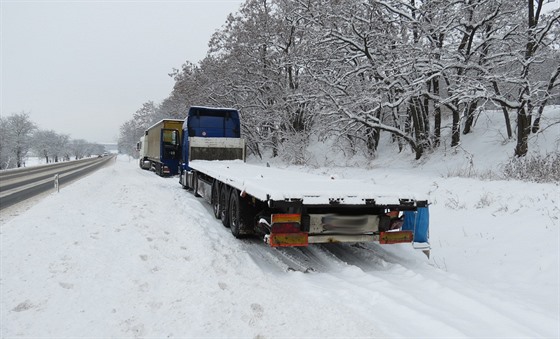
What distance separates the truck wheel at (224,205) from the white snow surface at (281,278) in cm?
23

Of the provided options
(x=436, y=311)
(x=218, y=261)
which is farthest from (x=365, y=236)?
(x=218, y=261)

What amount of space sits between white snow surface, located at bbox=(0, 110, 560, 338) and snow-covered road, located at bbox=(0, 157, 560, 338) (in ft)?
0.06

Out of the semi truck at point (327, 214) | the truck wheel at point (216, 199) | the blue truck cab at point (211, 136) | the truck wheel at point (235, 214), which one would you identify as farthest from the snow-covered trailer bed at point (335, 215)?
the blue truck cab at point (211, 136)

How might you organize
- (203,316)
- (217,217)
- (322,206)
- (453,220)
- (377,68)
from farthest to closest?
(377,68) → (217,217) → (453,220) → (322,206) → (203,316)

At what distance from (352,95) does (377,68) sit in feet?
5.06

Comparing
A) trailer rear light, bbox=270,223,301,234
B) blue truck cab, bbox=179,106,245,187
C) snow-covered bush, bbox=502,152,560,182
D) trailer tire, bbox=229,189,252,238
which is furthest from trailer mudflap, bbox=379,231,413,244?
blue truck cab, bbox=179,106,245,187

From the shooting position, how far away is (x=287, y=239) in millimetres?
5070

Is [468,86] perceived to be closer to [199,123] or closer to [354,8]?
[354,8]

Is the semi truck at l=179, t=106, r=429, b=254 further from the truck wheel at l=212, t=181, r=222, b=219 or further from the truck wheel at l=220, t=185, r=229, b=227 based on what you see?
the truck wheel at l=212, t=181, r=222, b=219

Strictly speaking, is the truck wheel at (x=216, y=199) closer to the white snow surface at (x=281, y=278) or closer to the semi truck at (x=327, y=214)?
the white snow surface at (x=281, y=278)

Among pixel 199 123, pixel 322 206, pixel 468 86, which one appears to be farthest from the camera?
pixel 199 123

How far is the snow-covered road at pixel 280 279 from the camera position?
3.27 m

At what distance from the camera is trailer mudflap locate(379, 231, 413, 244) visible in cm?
541

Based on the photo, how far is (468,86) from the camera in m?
10.3
